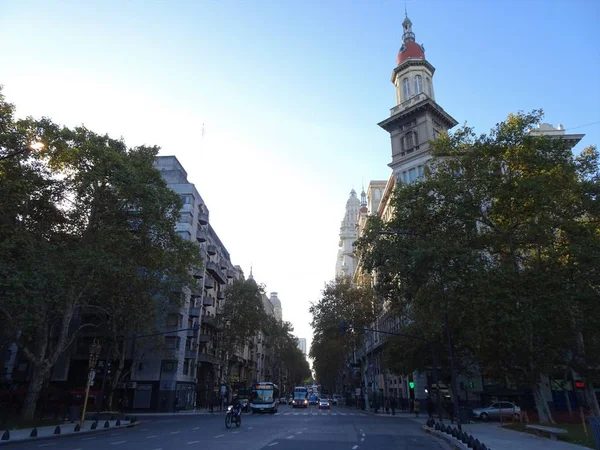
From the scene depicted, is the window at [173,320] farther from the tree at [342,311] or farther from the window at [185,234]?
the tree at [342,311]

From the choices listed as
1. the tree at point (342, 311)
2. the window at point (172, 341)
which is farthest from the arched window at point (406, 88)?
the window at point (172, 341)

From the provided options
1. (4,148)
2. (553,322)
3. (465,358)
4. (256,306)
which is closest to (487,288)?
(553,322)

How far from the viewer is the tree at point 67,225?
2633cm

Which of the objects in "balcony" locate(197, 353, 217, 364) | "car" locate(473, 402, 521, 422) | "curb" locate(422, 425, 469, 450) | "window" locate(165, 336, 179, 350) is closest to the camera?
"curb" locate(422, 425, 469, 450)

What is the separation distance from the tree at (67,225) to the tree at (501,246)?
681 inches

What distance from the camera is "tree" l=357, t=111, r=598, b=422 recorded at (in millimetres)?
23750

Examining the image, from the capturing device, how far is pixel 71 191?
102 ft

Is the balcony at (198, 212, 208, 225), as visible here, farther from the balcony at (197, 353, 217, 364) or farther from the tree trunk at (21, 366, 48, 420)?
the tree trunk at (21, 366, 48, 420)

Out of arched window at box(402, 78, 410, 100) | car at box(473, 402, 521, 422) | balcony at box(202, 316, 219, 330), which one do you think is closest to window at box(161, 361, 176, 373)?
balcony at box(202, 316, 219, 330)

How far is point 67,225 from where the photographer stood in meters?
32.6

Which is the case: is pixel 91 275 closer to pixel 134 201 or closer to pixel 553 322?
pixel 134 201

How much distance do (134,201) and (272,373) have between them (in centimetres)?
10655

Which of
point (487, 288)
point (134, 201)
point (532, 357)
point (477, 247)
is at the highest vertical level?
point (134, 201)

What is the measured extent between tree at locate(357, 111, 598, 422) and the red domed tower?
23264 millimetres
